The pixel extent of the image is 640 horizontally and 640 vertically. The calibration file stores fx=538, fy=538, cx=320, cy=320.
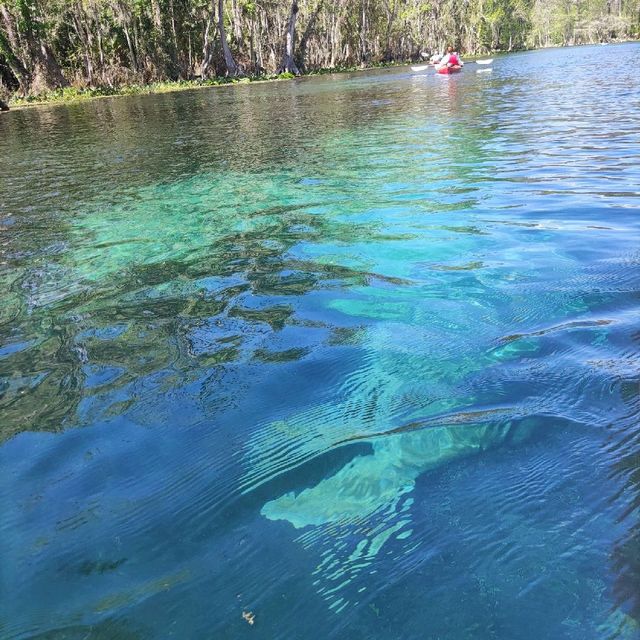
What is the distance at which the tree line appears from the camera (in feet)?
133

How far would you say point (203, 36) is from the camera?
50719 millimetres

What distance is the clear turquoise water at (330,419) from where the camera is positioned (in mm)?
1927

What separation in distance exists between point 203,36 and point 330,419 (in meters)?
56.1

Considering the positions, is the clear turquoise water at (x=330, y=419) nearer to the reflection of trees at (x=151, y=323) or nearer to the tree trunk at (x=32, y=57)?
the reflection of trees at (x=151, y=323)

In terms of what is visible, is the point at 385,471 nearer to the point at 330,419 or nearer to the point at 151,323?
the point at 330,419

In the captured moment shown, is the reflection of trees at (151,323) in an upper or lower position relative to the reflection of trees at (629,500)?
upper

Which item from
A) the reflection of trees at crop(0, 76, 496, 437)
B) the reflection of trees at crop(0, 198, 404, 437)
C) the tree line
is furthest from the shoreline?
the reflection of trees at crop(0, 198, 404, 437)

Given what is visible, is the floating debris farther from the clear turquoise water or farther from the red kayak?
the red kayak

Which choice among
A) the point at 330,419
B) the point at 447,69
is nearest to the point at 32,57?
the point at 447,69

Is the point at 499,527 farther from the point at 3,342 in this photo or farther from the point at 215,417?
the point at 3,342

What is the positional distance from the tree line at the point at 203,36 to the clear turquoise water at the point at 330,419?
4203 centimetres

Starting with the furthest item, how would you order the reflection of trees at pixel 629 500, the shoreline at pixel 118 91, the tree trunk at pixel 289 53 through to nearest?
the tree trunk at pixel 289 53 < the shoreline at pixel 118 91 < the reflection of trees at pixel 629 500

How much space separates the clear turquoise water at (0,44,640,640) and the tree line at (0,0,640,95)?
138ft

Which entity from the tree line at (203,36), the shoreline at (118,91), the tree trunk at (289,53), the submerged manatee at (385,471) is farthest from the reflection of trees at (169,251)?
the tree trunk at (289,53)
